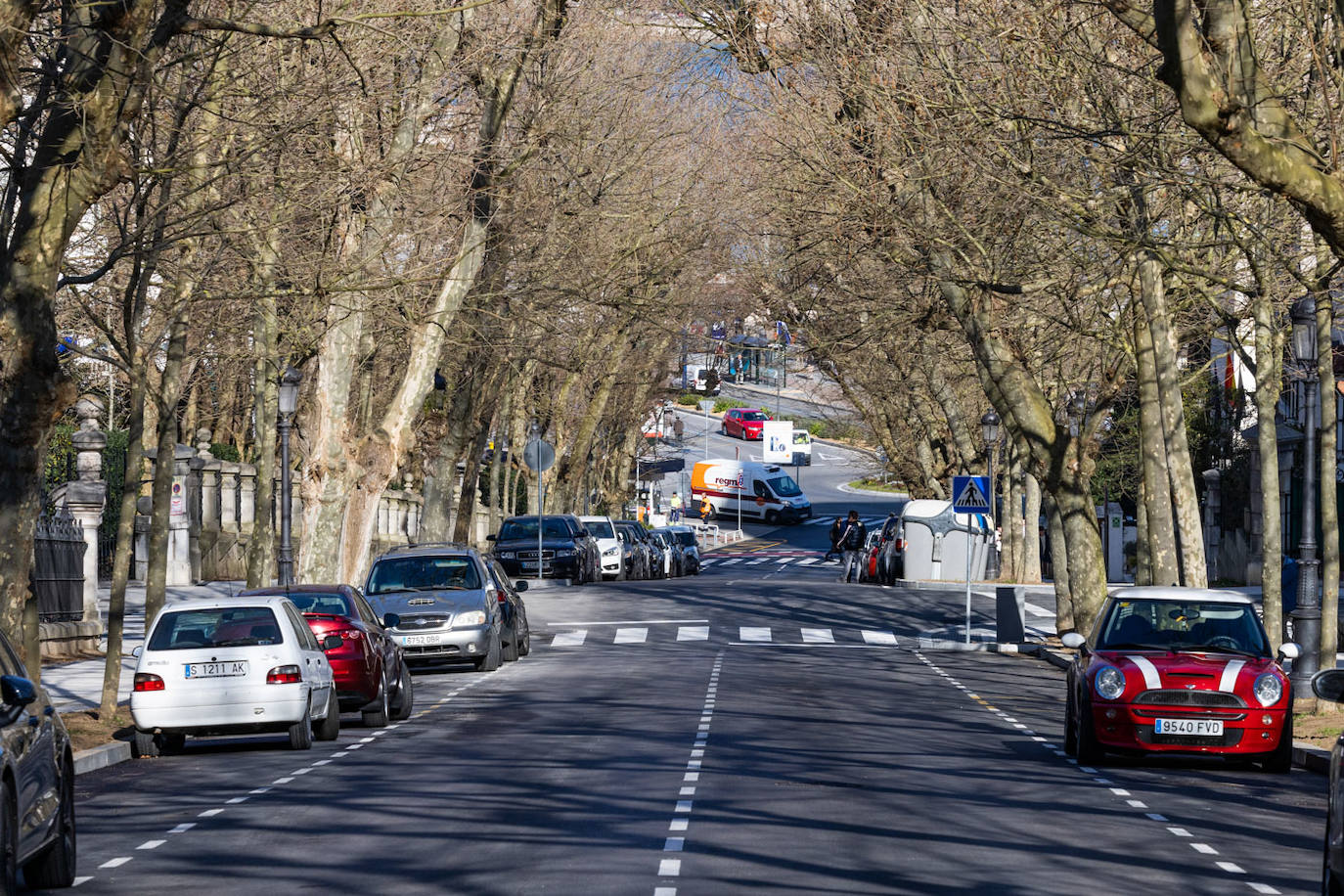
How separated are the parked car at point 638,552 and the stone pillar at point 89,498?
22.5m

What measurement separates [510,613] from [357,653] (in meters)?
9.39

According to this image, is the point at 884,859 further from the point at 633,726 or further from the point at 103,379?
the point at 103,379

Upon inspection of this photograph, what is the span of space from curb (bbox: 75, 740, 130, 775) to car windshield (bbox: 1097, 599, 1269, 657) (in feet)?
29.4

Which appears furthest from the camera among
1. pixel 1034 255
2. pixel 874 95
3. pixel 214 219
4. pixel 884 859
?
pixel 1034 255

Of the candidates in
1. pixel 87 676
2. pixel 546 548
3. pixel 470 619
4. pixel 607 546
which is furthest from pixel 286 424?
pixel 607 546

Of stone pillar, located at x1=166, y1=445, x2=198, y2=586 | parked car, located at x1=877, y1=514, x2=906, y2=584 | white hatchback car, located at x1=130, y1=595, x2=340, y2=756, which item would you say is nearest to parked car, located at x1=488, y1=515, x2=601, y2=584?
stone pillar, located at x1=166, y1=445, x2=198, y2=586

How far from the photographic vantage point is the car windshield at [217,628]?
17062 mm

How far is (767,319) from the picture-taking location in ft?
164

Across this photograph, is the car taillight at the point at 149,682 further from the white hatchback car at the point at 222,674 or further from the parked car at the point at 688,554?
the parked car at the point at 688,554

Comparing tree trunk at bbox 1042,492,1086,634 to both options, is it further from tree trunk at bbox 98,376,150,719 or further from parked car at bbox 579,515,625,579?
parked car at bbox 579,515,625,579

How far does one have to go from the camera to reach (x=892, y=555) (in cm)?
5209

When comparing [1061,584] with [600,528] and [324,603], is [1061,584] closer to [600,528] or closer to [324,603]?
[324,603]

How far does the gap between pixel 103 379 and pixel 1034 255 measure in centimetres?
3566

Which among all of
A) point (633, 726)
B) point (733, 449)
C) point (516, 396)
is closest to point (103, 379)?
point (516, 396)
